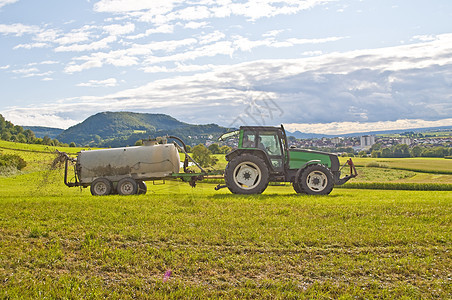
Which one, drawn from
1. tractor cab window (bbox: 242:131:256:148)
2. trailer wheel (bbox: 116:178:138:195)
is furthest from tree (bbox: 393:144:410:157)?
trailer wheel (bbox: 116:178:138:195)

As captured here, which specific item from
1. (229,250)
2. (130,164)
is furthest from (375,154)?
(229,250)

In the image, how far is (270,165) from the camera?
16484 millimetres

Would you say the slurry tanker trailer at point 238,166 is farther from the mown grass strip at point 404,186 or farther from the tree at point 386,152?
the tree at point 386,152

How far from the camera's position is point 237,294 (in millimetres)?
7172

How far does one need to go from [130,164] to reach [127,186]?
39.7 inches

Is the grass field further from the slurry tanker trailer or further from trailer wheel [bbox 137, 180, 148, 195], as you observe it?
trailer wheel [bbox 137, 180, 148, 195]

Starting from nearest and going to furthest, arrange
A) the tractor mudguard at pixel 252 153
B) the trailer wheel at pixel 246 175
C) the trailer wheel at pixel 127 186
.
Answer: the trailer wheel at pixel 246 175
the tractor mudguard at pixel 252 153
the trailer wheel at pixel 127 186

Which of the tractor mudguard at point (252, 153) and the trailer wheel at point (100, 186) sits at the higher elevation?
the tractor mudguard at point (252, 153)

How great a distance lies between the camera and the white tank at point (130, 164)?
18.5 m

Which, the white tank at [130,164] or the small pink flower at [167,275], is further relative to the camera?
the white tank at [130,164]

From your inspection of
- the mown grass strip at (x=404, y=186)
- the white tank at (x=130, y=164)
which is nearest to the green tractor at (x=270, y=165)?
the white tank at (x=130, y=164)

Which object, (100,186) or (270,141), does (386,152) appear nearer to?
(270,141)

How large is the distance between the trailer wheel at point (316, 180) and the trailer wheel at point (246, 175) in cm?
156

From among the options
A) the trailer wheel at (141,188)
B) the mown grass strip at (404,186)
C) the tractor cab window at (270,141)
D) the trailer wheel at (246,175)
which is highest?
the tractor cab window at (270,141)
